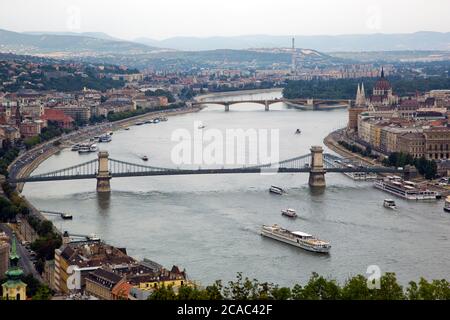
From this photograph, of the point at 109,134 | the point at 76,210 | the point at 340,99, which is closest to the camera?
the point at 76,210

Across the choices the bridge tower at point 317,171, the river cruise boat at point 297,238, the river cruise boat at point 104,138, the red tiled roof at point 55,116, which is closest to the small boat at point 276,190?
the bridge tower at point 317,171

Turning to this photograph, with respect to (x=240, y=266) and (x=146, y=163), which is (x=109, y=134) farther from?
(x=240, y=266)

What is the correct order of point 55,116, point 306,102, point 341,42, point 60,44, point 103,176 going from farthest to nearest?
1. point 341,42
2. point 60,44
3. point 306,102
4. point 55,116
5. point 103,176

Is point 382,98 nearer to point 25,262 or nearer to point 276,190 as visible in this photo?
point 276,190

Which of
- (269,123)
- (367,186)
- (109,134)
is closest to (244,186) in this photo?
(367,186)

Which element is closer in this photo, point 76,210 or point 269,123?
point 76,210

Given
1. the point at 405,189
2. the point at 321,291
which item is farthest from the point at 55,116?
the point at 321,291

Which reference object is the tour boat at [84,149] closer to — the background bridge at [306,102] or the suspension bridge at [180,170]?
the suspension bridge at [180,170]
